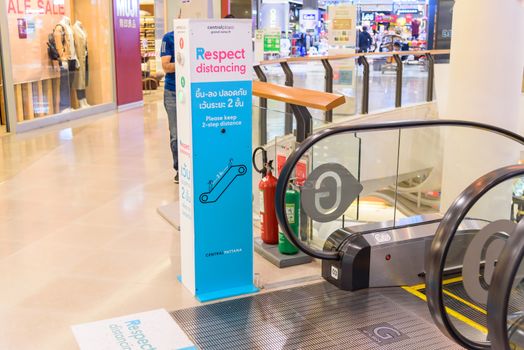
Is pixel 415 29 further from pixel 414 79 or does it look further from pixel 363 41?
pixel 414 79

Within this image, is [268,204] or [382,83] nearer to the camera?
[268,204]

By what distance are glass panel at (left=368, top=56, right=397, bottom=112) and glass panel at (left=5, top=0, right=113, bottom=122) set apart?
539 cm

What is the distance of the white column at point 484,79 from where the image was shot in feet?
18.1

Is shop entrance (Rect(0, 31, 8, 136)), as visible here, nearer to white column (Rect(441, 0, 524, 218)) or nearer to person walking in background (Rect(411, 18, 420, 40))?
white column (Rect(441, 0, 524, 218))

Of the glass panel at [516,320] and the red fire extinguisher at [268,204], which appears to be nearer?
the glass panel at [516,320]

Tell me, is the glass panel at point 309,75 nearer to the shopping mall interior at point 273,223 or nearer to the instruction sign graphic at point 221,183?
the shopping mall interior at point 273,223

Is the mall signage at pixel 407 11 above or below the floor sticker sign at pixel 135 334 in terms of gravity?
Result: above

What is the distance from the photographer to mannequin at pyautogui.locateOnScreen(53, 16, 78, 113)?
437 inches

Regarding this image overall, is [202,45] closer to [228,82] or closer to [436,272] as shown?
[228,82]

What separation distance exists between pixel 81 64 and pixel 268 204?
8.41m

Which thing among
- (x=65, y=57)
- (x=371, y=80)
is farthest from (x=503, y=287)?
(x=65, y=57)

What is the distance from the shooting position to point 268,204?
14.7 feet

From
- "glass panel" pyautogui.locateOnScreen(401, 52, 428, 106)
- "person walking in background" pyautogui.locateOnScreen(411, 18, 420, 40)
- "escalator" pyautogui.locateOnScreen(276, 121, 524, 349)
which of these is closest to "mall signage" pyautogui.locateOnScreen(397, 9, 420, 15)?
"person walking in background" pyautogui.locateOnScreen(411, 18, 420, 40)

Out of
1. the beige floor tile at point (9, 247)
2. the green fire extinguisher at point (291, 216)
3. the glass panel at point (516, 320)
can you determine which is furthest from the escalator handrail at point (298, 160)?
the beige floor tile at point (9, 247)
